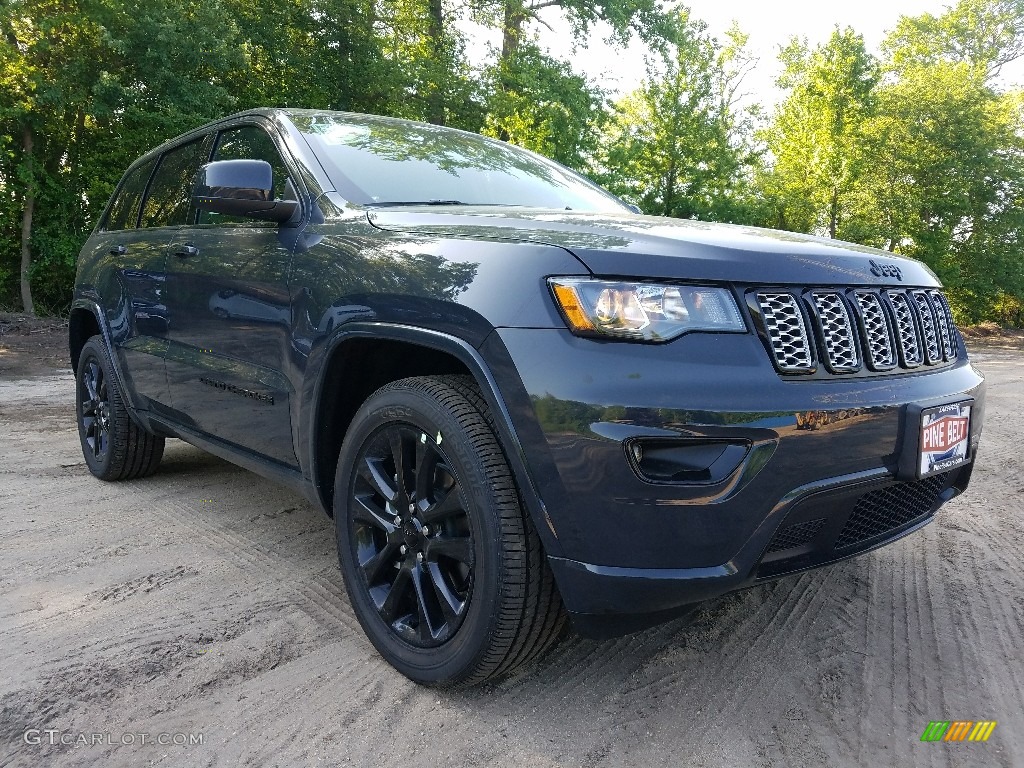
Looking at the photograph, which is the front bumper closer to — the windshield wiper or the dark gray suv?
the dark gray suv

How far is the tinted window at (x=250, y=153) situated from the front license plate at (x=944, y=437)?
214 cm

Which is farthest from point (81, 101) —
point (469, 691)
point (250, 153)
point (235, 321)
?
point (469, 691)

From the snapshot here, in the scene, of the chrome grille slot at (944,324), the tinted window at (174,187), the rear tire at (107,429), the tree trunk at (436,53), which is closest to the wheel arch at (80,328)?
the rear tire at (107,429)

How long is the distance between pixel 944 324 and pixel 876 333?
1.77 ft

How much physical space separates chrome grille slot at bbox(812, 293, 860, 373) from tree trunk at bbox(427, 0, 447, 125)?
769 inches

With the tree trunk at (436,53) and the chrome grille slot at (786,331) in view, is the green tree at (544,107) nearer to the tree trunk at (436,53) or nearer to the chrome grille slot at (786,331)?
the tree trunk at (436,53)

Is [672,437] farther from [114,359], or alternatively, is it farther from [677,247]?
[114,359]

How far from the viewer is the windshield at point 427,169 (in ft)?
9.07

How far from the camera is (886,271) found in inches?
85.3

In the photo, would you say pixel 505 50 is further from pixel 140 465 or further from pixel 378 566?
pixel 378 566

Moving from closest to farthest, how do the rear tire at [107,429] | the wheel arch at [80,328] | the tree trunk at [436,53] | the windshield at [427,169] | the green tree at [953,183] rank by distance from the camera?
1. the windshield at [427,169]
2. the rear tire at [107,429]
3. the wheel arch at [80,328]
4. the green tree at [953,183]
5. the tree trunk at [436,53]

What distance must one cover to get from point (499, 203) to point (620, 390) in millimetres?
1356

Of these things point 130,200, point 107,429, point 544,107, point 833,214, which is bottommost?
point 107,429

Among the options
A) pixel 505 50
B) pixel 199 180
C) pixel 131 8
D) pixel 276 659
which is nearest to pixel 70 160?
pixel 131 8
